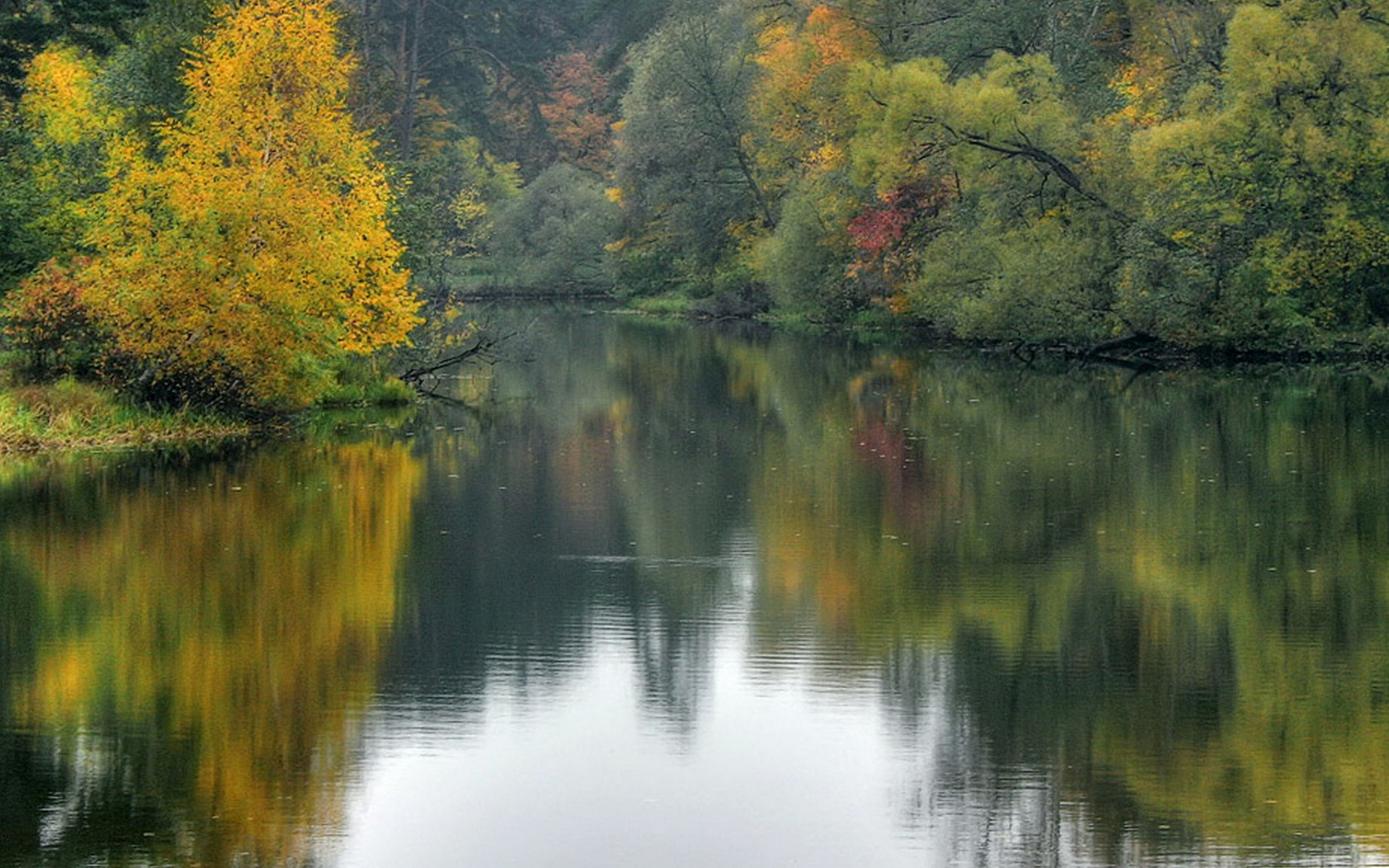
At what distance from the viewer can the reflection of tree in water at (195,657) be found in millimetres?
8570

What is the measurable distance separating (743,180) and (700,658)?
49.9 meters

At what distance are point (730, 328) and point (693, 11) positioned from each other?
1909cm

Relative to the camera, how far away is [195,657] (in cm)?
1185

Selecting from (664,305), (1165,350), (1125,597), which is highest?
(664,305)

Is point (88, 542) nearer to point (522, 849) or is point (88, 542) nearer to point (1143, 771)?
point (522, 849)

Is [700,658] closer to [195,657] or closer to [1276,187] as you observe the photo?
[195,657]

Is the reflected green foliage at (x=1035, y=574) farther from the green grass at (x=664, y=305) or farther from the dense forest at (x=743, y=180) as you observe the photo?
the green grass at (x=664, y=305)

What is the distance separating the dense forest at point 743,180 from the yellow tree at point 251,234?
49 mm

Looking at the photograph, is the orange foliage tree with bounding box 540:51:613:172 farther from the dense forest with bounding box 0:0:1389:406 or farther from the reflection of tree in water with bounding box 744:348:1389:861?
the reflection of tree in water with bounding box 744:348:1389:861

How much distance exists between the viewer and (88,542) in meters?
16.3

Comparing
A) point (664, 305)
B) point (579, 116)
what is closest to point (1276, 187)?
point (664, 305)

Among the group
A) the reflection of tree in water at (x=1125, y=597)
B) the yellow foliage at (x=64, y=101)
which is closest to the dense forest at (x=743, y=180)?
the yellow foliage at (x=64, y=101)

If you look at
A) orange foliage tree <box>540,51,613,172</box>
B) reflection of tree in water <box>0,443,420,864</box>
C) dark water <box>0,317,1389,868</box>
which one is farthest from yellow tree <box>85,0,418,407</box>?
orange foliage tree <box>540,51,613,172</box>

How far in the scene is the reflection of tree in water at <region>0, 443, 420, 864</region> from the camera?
8570 millimetres
